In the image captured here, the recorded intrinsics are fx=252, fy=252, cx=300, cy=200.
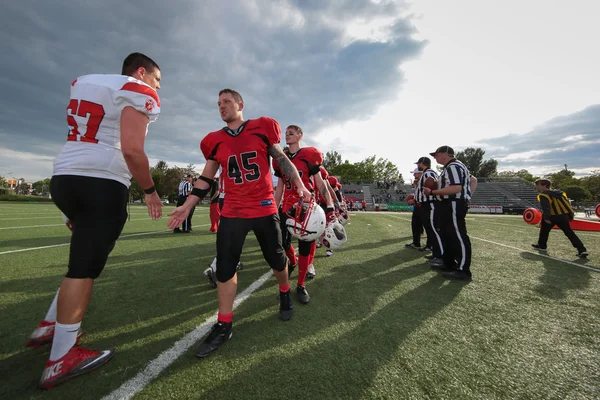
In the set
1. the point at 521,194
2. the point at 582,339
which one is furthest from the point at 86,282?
the point at 521,194

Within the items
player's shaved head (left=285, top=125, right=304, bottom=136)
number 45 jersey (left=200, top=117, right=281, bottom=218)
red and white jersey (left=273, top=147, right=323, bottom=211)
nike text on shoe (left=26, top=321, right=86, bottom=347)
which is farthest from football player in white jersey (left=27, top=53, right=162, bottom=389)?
player's shaved head (left=285, top=125, right=304, bottom=136)

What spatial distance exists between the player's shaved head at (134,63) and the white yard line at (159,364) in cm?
240

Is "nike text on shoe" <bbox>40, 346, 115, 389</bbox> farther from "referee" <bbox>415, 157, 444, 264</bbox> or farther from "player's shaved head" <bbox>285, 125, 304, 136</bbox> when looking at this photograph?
"referee" <bbox>415, 157, 444, 264</bbox>

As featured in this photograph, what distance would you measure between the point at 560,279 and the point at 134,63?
6561 mm

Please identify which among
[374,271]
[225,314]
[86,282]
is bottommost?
[374,271]

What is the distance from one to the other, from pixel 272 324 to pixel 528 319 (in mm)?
2770

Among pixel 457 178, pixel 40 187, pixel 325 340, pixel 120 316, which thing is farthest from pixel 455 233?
pixel 40 187

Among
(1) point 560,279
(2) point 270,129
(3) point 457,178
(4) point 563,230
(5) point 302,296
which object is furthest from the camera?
(4) point 563,230

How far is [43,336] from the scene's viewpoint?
2139 millimetres

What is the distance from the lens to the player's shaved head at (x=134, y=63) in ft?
7.38

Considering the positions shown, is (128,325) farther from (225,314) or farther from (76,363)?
(225,314)

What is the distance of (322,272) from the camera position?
14.6ft

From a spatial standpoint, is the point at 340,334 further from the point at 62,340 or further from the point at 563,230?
the point at 563,230

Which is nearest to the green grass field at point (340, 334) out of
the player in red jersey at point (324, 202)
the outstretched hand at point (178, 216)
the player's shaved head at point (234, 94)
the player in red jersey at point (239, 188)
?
the player in red jersey at point (324, 202)
